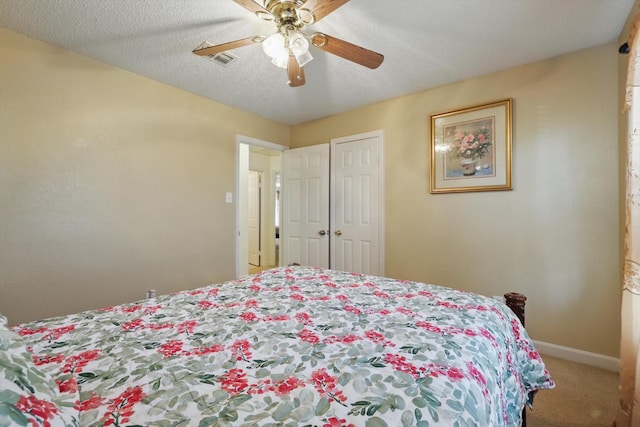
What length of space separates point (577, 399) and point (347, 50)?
8.42 feet

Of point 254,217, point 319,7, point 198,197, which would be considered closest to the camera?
point 319,7

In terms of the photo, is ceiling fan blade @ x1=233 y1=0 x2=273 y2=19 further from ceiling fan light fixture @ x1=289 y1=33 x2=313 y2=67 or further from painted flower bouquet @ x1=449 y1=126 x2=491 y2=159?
painted flower bouquet @ x1=449 y1=126 x2=491 y2=159

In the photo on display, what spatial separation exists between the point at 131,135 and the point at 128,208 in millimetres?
662

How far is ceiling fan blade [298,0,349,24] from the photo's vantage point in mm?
1385

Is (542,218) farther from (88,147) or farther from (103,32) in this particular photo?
(88,147)

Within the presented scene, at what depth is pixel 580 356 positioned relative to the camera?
2211 mm

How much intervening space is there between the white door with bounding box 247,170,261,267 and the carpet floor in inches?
195

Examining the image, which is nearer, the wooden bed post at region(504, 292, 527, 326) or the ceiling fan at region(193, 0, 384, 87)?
the ceiling fan at region(193, 0, 384, 87)

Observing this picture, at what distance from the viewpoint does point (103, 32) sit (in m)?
2.03

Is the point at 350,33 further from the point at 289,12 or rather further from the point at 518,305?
the point at 518,305

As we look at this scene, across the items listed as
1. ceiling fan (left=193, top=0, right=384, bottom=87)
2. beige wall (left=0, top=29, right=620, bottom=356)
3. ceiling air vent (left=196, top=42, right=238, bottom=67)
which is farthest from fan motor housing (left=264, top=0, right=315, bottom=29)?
beige wall (left=0, top=29, right=620, bottom=356)

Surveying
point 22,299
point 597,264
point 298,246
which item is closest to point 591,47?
point 597,264

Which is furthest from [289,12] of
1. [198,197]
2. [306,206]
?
[306,206]

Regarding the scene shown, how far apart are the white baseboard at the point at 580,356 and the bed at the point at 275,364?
1374mm
